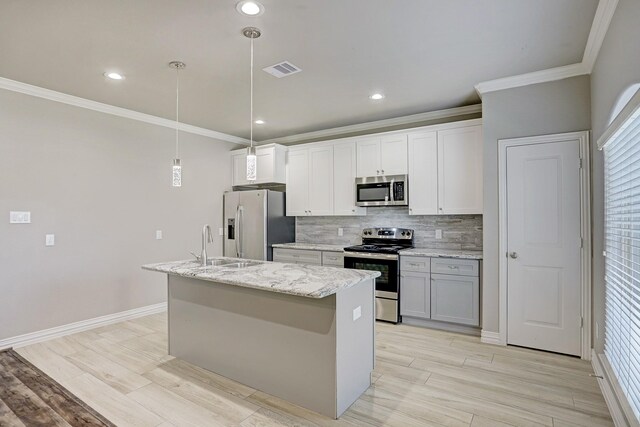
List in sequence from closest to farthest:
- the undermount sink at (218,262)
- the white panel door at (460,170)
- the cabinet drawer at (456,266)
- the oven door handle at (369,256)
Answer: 1. the undermount sink at (218,262)
2. the cabinet drawer at (456,266)
3. the white panel door at (460,170)
4. the oven door handle at (369,256)

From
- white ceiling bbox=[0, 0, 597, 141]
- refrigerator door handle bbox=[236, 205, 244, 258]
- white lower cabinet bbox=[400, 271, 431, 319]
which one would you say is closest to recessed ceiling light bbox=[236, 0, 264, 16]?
white ceiling bbox=[0, 0, 597, 141]

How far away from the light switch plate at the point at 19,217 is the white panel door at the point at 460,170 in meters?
4.43

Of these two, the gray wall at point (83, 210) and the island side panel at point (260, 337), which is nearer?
the island side panel at point (260, 337)

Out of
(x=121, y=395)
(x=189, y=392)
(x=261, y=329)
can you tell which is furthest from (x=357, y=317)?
(x=121, y=395)

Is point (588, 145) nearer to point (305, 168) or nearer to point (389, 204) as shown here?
point (389, 204)

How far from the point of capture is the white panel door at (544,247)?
307 cm

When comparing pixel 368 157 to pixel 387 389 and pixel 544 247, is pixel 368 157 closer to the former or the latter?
pixel 544 247

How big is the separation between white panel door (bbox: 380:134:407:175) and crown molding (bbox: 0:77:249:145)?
2631mm

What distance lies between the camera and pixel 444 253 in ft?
12.6

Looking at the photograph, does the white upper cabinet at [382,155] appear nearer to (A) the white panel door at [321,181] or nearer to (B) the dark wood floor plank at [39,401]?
(A) the white panel door at [321,181]

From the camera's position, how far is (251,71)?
10.2 ft

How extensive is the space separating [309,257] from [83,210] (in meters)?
2.76

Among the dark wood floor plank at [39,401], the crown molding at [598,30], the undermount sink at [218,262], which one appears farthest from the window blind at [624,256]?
the dark wood floor plank at [39,401]

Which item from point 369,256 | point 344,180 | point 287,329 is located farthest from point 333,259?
point 287,329
